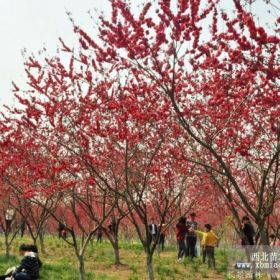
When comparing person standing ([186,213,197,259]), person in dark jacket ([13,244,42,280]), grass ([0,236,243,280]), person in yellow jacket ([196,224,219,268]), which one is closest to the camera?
person in dark jacket ([13,244,42,280])

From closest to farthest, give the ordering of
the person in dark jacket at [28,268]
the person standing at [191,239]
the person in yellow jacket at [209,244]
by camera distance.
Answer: the person in dark jacket at [28,268] → the person in yellow jacket at [209,244] → the person standing at [191,239]

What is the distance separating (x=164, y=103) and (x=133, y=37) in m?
2.37

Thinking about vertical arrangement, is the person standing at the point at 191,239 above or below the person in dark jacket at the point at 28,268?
above

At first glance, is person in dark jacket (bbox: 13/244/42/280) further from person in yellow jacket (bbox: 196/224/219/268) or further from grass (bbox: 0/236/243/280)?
person in yellow jacket (bbox: 196/224/219/268)

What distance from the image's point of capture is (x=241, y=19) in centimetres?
602

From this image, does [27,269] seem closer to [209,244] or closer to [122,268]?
[122,268]

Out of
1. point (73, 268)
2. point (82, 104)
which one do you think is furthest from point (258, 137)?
point (73, 268)

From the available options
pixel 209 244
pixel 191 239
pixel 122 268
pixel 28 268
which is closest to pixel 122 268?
pixel 122 268

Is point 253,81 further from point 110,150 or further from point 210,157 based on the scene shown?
point 110,150

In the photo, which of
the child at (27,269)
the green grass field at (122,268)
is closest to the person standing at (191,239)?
the green grass field at (122,268)

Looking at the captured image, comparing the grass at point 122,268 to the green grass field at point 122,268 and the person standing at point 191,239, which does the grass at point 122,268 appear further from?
the person standing at point 191,239

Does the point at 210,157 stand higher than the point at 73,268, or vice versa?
the point at 210,157

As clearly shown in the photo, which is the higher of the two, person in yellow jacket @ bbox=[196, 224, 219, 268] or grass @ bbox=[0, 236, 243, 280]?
person in yellow jacket @ bbox=[196, 224, 219, 268]

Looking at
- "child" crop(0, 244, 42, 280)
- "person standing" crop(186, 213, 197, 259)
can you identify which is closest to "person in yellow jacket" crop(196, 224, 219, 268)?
"person standing" crop(186, 213, 197, 259)
